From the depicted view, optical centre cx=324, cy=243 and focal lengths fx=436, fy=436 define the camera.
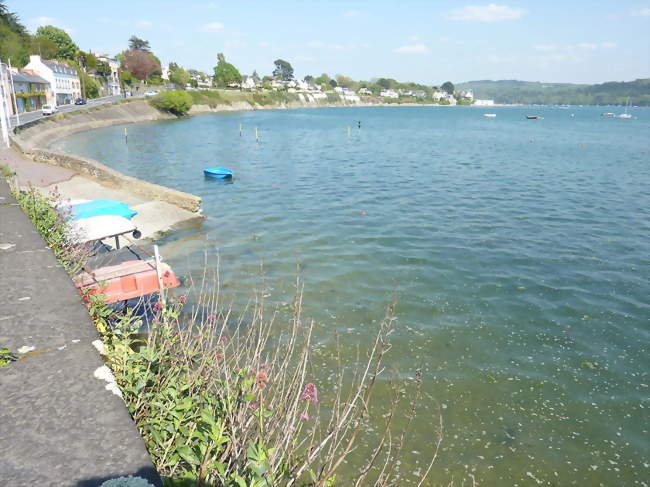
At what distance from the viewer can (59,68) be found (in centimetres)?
10088

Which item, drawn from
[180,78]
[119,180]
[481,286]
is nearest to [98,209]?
[119,180]

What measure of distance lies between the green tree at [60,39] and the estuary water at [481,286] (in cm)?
12938

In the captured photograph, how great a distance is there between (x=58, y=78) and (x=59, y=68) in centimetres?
326

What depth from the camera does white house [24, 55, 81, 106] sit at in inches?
3738

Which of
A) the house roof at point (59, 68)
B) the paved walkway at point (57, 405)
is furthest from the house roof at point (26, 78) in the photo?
the paved walkway at point (57, 405)

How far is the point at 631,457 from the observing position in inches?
348

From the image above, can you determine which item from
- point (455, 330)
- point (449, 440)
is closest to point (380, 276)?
point (455, 330)

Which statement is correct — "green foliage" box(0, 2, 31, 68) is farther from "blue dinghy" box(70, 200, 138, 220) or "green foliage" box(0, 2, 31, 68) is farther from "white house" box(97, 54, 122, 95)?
"blue dinghy" box(70, 200, 138, 220)

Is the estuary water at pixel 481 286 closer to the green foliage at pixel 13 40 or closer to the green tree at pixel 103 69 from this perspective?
the green foliage at pixel 13 40

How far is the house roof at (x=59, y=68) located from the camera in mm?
96481

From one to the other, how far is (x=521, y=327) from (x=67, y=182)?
2736 cm

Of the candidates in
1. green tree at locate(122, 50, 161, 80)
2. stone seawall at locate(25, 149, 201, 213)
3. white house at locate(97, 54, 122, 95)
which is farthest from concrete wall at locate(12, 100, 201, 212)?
green tree at locate(122, 50, 161, 80)

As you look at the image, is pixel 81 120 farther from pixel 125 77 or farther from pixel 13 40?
pixel 125 77

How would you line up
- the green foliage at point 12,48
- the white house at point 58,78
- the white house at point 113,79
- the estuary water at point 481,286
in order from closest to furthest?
the estuary water at point 481,286
the white house at point 58,78
the green foliage at point 12,48
the white house at point 113,79
